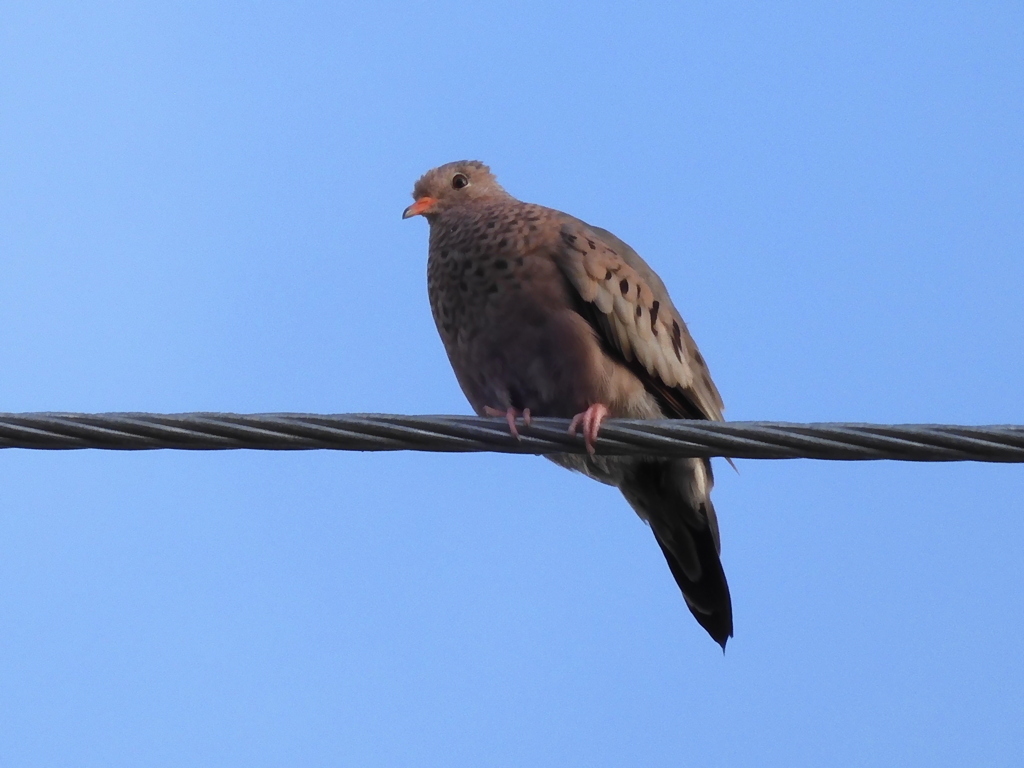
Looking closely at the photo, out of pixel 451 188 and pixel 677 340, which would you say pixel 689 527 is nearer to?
pixel 677 340

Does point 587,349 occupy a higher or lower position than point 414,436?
higher

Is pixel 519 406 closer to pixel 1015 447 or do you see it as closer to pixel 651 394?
pixel 651 394

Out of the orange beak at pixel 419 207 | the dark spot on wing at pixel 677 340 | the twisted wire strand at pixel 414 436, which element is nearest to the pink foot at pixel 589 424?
the twisted wire strand at pixel 414 436

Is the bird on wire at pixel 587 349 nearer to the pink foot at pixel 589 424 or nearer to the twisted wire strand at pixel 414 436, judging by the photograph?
the pink foot at pixel 589 424

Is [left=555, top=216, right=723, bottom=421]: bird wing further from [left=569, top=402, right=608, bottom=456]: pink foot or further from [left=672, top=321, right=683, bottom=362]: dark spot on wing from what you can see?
[left=569, top=402, right=608, bottom=456]: pink foot

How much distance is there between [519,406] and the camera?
4.98m

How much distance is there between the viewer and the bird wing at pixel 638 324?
15.6ft

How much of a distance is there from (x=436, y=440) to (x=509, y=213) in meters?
2.15

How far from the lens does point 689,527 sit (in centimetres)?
505

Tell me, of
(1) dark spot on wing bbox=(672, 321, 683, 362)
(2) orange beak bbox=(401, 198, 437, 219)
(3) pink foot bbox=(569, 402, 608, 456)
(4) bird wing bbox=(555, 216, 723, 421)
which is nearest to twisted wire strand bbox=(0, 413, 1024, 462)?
(3) pink foot bbox=(569, 402, 608, 456)

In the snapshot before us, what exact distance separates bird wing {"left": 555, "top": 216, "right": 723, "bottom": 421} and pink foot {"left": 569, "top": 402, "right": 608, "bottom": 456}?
35.3 inches

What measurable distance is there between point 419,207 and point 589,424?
228 cm

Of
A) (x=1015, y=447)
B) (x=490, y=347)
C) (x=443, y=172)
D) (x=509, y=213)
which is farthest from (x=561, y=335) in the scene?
(x=1015, y=447)

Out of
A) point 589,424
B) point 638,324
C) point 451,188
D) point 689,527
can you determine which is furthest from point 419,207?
point 589,424
